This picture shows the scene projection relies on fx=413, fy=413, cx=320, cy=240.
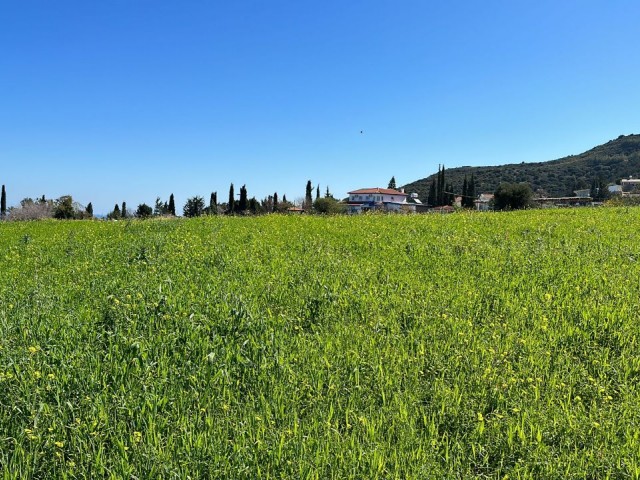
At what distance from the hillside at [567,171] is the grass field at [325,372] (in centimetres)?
11318

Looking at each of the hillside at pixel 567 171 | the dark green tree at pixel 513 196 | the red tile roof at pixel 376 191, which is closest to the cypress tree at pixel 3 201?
the dark green tree at pixel 513 196

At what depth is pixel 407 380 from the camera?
386 cm

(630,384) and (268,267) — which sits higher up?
(268,267)

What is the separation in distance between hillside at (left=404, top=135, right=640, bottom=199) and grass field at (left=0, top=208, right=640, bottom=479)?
11318 centimetres

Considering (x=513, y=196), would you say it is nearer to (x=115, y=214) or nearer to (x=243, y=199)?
(x=243, y=199)

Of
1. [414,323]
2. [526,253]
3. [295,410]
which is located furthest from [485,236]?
[295,410]

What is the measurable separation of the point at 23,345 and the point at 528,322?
5579 millimetres

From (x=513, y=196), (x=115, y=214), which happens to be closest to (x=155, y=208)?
(x=115, y=214)

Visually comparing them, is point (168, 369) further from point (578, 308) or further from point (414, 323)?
point (578, 308)

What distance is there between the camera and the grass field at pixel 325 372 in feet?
9.32

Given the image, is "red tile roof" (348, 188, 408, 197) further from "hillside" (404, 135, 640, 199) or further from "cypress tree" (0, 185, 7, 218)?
"cypress tree" (0, 185, 7, 218)

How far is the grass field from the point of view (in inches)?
112

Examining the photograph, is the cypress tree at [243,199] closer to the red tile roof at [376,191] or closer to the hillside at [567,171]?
→ the red tile roof at [376,191]

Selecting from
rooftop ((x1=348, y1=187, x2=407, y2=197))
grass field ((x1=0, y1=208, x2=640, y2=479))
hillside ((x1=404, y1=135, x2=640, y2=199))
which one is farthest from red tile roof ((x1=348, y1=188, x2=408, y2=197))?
grass field ((x1=0, y1=208, x2=640, y2=479))
